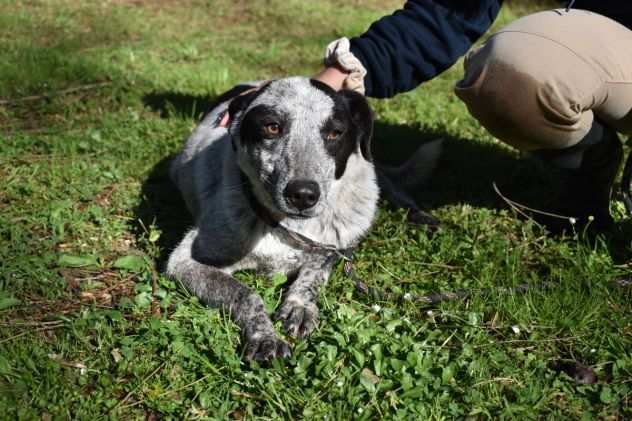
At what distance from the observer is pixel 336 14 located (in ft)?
24.9

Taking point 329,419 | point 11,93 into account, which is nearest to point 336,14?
point 11,93

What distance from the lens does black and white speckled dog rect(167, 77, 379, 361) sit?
8.33ft

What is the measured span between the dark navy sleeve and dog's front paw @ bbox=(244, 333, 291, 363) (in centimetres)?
152

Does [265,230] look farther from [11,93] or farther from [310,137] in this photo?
[11,93]

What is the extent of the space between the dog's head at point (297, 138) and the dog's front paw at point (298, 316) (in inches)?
14.0

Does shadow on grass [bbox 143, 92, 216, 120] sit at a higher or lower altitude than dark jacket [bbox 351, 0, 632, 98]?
lower

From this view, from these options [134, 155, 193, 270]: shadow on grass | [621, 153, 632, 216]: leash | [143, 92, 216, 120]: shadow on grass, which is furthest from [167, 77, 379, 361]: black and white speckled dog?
[143, 92, 216, 120]: shadow on grass

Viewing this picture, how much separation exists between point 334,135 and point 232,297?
812mm

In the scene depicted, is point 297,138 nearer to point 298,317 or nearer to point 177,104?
point 298,317

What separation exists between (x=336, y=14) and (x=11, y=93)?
4.10 m

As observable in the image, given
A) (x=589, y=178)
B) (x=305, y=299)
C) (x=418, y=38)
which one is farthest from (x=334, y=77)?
(x=589, y=178)

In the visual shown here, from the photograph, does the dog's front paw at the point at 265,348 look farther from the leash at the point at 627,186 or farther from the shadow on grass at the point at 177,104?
the shadow on grass at the point at 177,104

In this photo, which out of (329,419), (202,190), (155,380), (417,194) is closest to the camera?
(329,419)

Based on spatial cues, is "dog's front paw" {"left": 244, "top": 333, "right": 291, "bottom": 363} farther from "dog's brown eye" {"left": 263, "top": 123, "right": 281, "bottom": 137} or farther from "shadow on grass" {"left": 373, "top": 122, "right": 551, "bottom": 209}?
"shadow on grass" {"left": 373, "top": 122, "right": 551, "bottom": 209}
